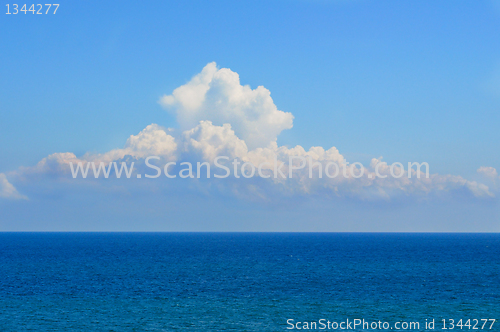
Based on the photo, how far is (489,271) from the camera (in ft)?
345

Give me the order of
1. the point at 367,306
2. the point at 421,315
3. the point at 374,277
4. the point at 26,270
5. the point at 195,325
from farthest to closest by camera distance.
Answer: the point at 26,270 < the point at 374,277 < the point at 367,306 < the point at 421,315 < the point at 195,325

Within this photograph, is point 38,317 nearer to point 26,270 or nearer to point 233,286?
point 233,286

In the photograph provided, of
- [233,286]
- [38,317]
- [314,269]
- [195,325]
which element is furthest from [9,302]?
[314,269]

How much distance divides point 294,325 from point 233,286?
29.0 metres

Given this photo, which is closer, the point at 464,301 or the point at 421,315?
the point at 421,315

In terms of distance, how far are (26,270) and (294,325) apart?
7708cm

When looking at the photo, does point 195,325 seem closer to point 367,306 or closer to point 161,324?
point 161,324

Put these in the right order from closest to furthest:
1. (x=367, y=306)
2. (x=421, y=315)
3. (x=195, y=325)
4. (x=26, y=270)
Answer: (x=195, y=325), (x=421, y=315), (x=367, y=306), (x=26, y=270)

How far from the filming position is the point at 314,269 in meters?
108

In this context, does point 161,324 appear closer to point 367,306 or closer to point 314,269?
point 367,306

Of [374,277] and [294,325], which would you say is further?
[374,277]

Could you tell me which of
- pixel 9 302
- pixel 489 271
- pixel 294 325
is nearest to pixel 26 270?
pixel 9 302

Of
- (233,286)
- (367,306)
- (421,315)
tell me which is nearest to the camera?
(421,315)

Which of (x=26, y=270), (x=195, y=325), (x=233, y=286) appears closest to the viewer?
(x=195, y=325)
